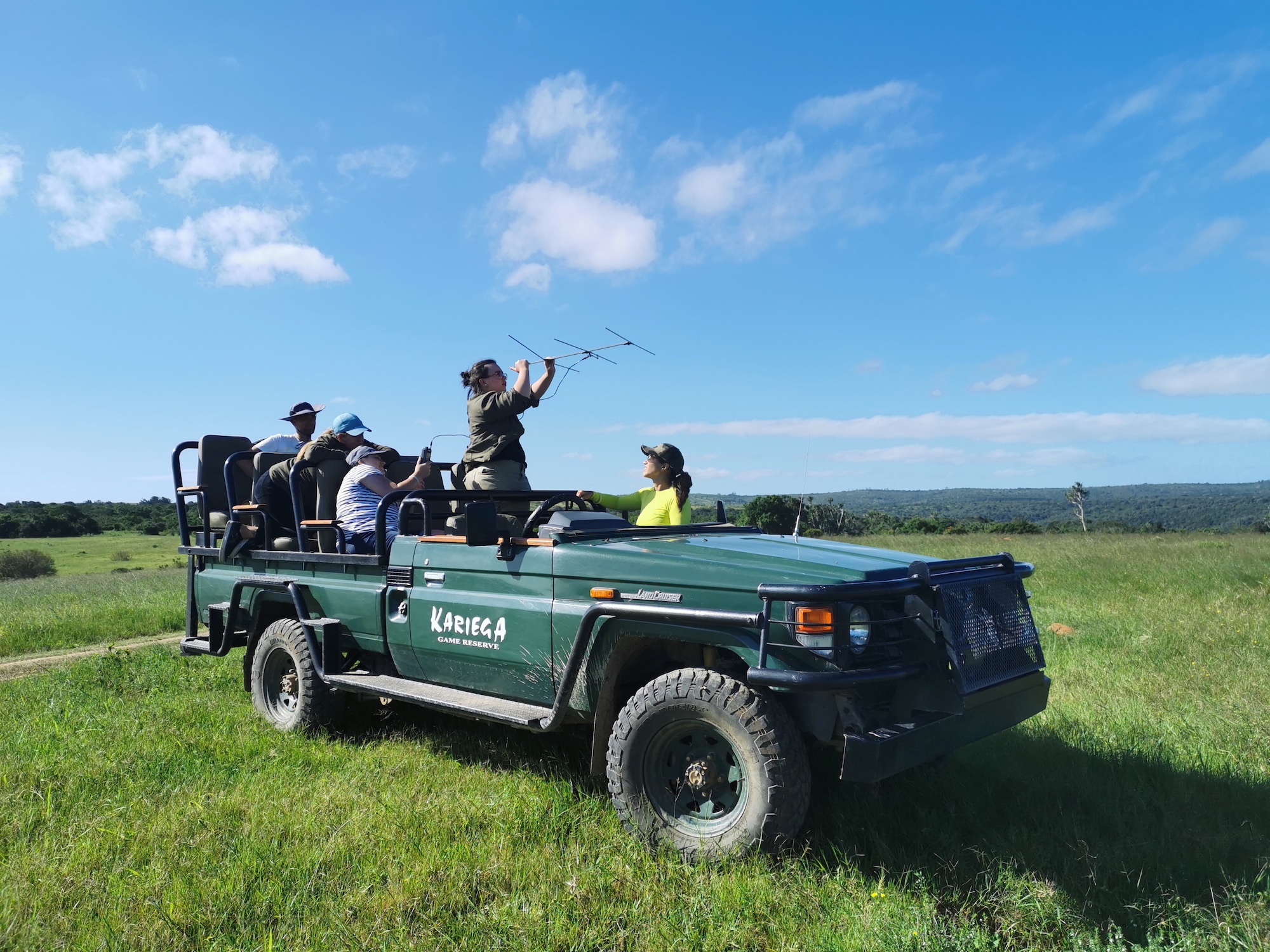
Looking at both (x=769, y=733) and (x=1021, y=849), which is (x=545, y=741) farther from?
(x=1021, y=849)

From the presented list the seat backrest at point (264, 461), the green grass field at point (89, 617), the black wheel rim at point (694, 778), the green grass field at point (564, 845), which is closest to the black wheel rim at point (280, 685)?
the green grass field at point (564, 845)

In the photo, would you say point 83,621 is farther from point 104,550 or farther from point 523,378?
point 104,550

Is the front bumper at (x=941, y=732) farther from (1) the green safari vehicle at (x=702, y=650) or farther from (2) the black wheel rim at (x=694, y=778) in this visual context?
(2) the black wheel rim at (x=694, y=778)

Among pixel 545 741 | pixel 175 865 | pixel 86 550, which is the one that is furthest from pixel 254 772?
pixel 86 550

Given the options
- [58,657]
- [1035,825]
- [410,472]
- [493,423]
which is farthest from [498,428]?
[58,657]

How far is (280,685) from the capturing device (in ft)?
21.2

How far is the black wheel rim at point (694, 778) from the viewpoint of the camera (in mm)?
3797

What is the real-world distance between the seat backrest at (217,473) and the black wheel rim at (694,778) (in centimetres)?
532

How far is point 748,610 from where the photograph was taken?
12.3 feet

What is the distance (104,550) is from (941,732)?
85.9 metres

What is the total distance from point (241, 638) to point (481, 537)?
3.39m

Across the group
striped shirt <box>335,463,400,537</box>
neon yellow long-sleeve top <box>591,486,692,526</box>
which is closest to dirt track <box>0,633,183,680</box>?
striped shirt <box>335,463,400,537</box>

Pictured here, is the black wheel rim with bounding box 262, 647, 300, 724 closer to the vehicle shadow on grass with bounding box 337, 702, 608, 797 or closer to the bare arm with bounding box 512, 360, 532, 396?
the vehicle shadow on grass with bounding box 337, 702, 608, 797

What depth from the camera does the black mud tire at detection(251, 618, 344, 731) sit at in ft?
19.5
